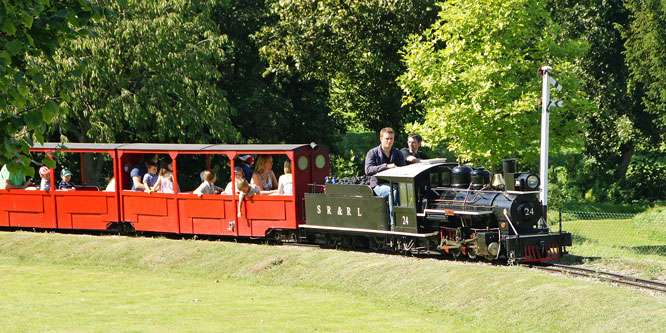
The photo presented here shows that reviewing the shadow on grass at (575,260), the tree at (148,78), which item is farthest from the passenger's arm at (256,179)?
the tree at (148,78)

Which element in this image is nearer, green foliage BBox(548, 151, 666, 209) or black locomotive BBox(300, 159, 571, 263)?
black locomotive BBox(300, 159, 571, 263)

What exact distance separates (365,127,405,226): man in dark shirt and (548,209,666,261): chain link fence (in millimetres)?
3601

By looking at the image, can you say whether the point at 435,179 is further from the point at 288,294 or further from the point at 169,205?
the point at 169,205

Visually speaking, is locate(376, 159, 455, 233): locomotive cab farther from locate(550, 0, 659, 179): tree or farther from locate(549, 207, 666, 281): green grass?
locate(550, 0, 659, 179): tree

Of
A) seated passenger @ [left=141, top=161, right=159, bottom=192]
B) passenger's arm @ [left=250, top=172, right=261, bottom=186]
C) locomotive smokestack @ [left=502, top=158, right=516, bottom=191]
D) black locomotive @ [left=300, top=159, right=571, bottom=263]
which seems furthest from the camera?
seated passenger @ [left=141, top=161, right=159, bottom=192]

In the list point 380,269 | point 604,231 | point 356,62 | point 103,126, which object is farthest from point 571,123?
point 103,126

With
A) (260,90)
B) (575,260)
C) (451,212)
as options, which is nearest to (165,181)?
(451,212)

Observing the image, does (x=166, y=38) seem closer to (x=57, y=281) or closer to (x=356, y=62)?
(x=356, y=62)

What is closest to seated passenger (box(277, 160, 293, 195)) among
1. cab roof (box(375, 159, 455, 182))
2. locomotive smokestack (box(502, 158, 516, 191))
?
cab roof (box(375, 159, 455, 182))

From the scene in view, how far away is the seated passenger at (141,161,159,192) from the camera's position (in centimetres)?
2045

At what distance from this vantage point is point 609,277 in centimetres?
1377

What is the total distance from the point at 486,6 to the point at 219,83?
604 inches

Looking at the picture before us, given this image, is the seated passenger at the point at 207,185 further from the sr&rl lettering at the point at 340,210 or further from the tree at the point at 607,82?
the tree at the point at 607,82

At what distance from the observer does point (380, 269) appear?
1475 cm
